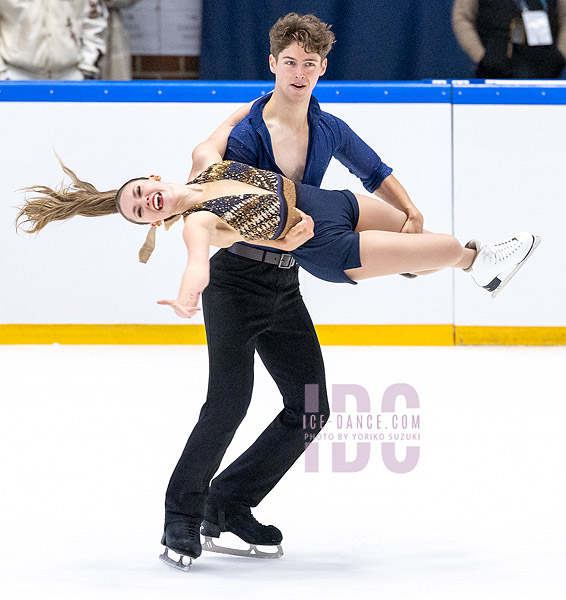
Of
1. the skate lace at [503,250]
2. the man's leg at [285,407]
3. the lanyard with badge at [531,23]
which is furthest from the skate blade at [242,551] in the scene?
the lanyard with badge at [531,23]

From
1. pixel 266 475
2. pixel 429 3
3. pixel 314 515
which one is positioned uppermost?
pixel 429 3

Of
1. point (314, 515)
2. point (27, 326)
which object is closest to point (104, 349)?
point (27, 326)

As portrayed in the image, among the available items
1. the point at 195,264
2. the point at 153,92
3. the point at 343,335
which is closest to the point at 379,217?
the point at 195,264

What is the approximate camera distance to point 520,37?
5586 mm

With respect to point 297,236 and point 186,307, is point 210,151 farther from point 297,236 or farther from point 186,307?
point 186,307

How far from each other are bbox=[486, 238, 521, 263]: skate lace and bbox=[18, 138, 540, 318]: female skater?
83mm

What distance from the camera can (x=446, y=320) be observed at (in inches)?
215

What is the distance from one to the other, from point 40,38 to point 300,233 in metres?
3.83

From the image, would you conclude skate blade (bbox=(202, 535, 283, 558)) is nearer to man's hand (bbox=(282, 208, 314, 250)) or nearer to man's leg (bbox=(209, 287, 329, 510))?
man's leg (bbox=(209, 287, 329, 510))

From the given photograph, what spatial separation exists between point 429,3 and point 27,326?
336 centimetres

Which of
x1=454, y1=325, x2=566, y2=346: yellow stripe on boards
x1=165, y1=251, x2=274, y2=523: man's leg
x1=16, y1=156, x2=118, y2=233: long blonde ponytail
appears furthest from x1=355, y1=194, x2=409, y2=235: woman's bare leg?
x1=454, y1=325, x2=566, y2=346: yellow stripe on boards

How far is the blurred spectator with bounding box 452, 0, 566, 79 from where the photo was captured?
18.2ft

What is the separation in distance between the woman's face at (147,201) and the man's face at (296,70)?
16.8 inches

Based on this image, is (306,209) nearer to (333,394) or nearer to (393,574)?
(393,574)
